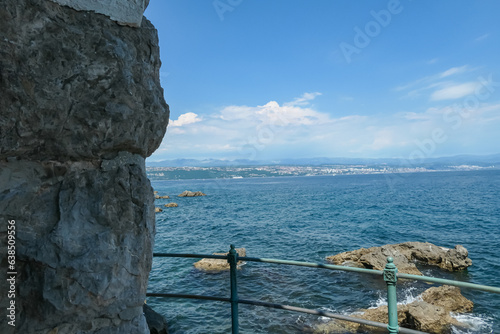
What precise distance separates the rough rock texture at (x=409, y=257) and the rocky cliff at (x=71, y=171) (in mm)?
15304

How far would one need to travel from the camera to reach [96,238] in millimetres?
2076

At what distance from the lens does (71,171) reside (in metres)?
2.11

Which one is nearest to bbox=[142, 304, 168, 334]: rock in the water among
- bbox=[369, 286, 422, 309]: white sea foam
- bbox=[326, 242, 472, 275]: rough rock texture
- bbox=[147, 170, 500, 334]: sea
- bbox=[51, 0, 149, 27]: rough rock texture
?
bbox=[147, 170, 500, 334]: sea

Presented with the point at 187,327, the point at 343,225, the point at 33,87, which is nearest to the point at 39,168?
the point at 33,87

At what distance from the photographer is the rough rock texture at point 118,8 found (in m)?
2.12

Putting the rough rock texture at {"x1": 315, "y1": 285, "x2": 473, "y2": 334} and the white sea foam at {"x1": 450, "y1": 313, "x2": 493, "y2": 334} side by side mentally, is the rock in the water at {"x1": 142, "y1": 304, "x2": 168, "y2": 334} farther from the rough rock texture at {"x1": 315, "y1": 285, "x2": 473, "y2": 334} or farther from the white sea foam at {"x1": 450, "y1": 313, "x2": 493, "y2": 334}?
the white sea foam at {"x1": 450, "y1": 313, "x2": 493, "y2": 334}

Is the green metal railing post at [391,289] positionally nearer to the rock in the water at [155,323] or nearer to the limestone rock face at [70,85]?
the limestone rock face at [70,85]

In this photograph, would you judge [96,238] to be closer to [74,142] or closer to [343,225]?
[74,142]

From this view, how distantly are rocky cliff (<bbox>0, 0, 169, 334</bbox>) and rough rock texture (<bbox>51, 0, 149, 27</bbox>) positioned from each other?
0.04 meters

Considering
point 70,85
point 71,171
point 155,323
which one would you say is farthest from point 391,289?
point 155,323

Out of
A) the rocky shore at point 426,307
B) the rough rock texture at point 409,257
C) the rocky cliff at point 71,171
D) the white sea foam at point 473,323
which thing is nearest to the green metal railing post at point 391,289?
the rocky cliff at point 71,171

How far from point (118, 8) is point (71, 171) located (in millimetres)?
1226

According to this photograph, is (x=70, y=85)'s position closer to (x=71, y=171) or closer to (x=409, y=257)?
(x=71, y=171)

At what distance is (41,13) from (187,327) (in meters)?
9.73
